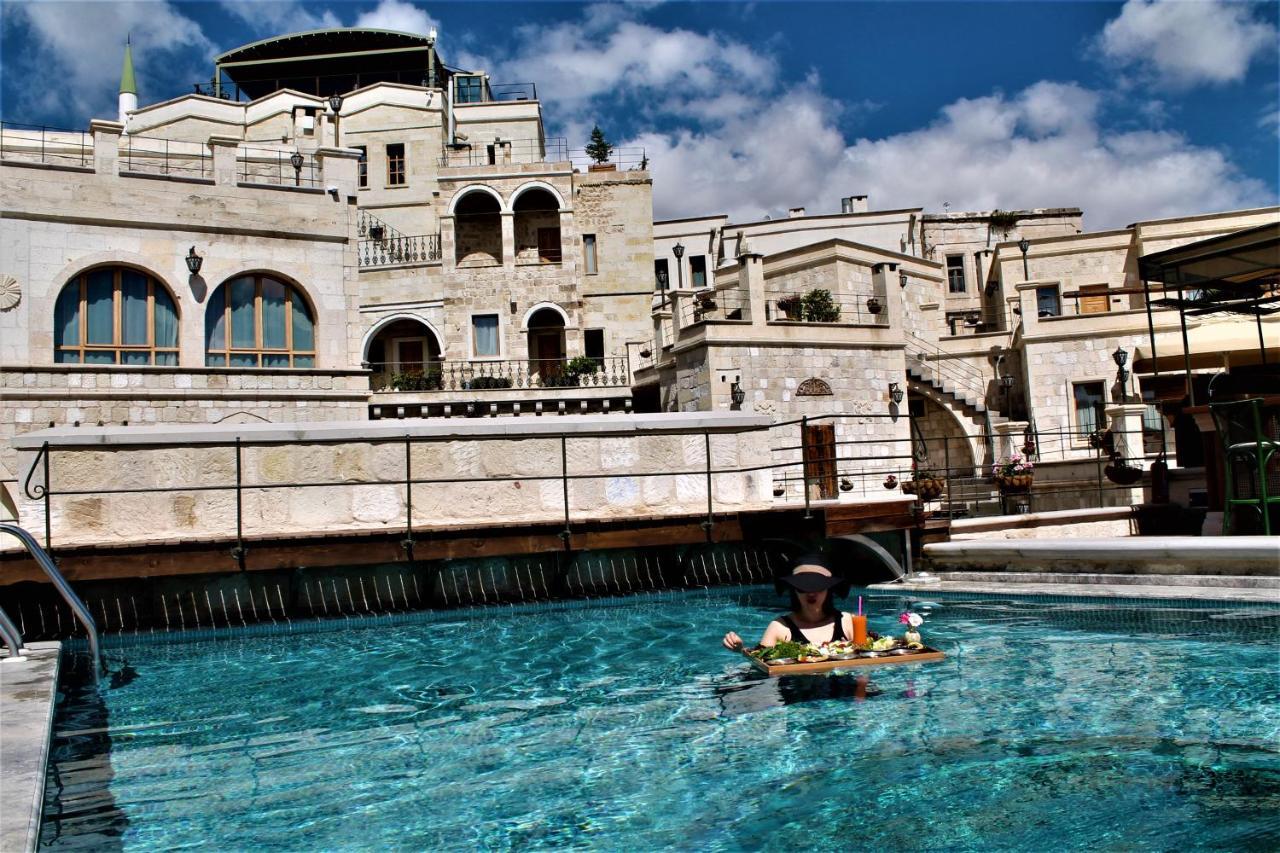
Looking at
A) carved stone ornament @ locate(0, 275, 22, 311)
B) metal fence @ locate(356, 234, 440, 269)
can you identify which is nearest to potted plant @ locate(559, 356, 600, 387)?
metal fence @ locate(356, 234, 440, 269)

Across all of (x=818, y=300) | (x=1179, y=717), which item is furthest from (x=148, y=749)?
(x=818, y=300)

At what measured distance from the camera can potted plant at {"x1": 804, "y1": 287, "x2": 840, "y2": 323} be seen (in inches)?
1237

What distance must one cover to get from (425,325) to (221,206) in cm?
1306

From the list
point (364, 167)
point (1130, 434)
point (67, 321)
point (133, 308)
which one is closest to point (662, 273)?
point (364, 167)

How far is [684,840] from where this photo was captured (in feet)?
16.3

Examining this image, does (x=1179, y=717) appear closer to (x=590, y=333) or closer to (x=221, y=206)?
(x=221, y=206)

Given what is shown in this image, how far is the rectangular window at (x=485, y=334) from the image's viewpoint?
35.8m

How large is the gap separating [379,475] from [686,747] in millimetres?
7076

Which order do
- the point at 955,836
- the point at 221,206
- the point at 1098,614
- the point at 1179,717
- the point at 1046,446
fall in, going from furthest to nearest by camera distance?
the point at 1046,446
the point at 221,206
the point at 1098,614
the point at 1179,717
the point at 955,836

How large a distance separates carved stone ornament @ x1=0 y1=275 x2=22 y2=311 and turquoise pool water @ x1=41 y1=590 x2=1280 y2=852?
1479 cm

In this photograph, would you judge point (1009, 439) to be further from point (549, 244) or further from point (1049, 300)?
point (549, 244)

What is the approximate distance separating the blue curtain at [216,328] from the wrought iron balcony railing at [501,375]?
7918 mm

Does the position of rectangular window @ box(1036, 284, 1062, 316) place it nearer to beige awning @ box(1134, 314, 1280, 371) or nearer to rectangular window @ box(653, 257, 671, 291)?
beige awning @ box(1134, 314, 1280, 371)

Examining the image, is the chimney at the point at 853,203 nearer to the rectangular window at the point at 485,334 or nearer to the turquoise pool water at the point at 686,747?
the rectangular window at the point at 485,334
